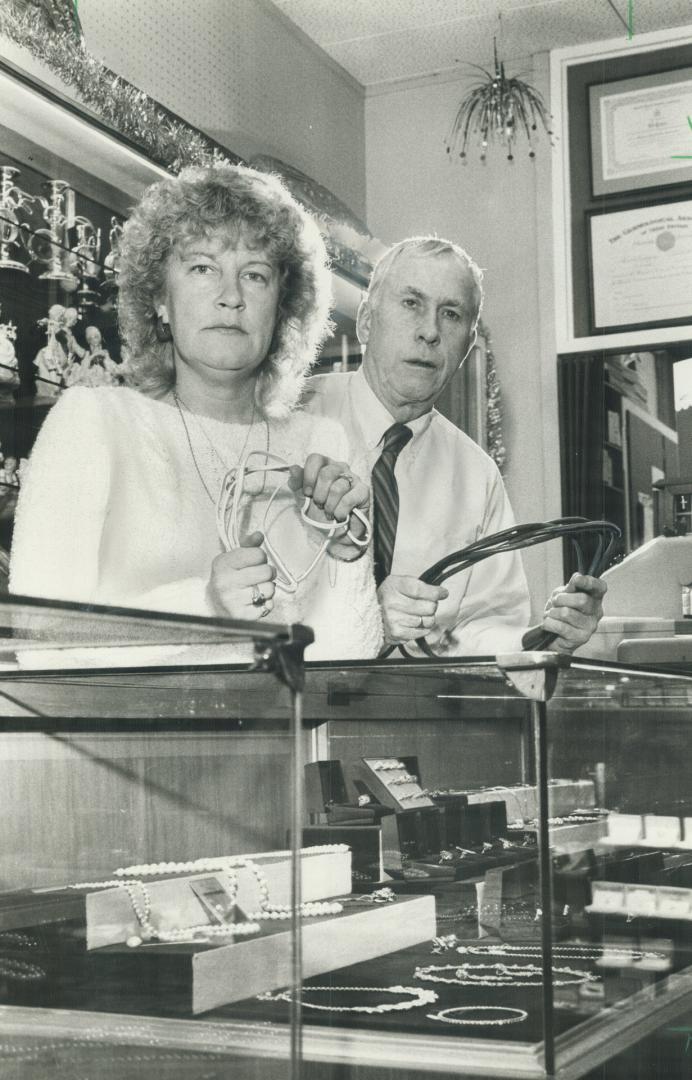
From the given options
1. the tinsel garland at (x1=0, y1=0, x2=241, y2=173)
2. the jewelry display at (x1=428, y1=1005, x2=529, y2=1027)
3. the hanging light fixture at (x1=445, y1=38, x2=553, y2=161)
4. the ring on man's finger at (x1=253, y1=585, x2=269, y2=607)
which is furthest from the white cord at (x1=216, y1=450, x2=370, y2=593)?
the hanging light fixture at (x1=445, y1=38, x2=553, y2=161)

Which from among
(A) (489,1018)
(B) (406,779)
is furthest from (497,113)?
(A) (489,1018)

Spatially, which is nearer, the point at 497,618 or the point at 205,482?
the point at 205,482

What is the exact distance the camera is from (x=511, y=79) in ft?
10.1

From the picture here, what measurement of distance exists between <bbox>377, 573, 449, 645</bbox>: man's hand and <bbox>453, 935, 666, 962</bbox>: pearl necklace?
67cm

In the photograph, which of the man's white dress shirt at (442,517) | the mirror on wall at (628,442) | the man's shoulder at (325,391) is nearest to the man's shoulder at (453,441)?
the man's white dress shirt at (442,517)

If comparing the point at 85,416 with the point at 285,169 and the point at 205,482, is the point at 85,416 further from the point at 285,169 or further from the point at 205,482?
the point at 285,169

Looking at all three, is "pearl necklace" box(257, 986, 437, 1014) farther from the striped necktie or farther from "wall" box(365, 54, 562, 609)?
"wall" box(365, 54, 562, 609)

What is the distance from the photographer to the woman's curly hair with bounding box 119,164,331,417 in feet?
5.24

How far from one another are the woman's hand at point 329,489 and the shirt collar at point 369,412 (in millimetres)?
282

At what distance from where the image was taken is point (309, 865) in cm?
91

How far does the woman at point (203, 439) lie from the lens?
4.71ft

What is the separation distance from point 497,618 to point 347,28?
1.60 m

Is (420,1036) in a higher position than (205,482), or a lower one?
lower

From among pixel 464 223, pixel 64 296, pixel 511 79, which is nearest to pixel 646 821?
pixel 64 296
